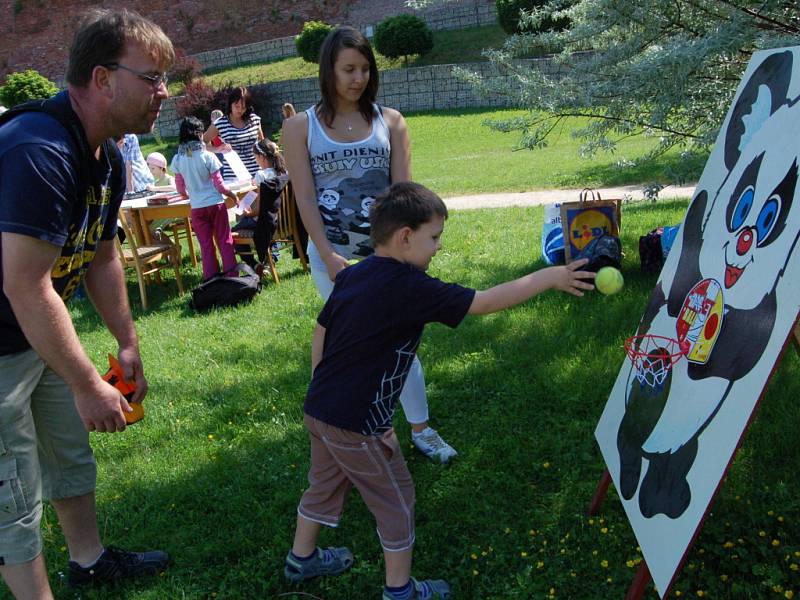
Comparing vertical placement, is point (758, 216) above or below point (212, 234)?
above

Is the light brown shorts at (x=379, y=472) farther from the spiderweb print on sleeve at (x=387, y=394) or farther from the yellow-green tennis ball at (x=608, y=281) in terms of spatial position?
the yellow-green tennis ball at (x=608, y=281)

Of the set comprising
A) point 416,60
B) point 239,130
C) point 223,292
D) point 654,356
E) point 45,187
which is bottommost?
point 223,292

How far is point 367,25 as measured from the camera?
32.4m

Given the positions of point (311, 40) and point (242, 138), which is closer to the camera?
point (242, 138)

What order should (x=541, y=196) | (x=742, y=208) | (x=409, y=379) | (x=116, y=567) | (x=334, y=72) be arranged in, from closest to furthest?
(x=742, y=208)
(x=116, y=567)
(x=334, y=72)
(x=409, y=379)
(x=541, y=196)

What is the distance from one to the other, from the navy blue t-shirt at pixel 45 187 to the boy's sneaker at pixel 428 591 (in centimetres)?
158

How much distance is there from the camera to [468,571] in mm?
2785

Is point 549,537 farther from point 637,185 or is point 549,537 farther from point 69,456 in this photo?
point 637,185

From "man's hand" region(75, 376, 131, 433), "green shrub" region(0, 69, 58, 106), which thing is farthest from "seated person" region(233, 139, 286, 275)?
"green shrub" region(0, 69, 58, 106)

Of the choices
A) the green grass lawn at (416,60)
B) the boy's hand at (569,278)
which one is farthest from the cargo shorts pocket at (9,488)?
the green grass lawn at (416,60)

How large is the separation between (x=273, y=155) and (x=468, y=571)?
6476 millimetres

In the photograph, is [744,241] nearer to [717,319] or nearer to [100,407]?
[717,319]

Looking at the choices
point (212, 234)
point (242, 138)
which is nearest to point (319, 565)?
point (212, 234)

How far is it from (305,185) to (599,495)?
1887mm
